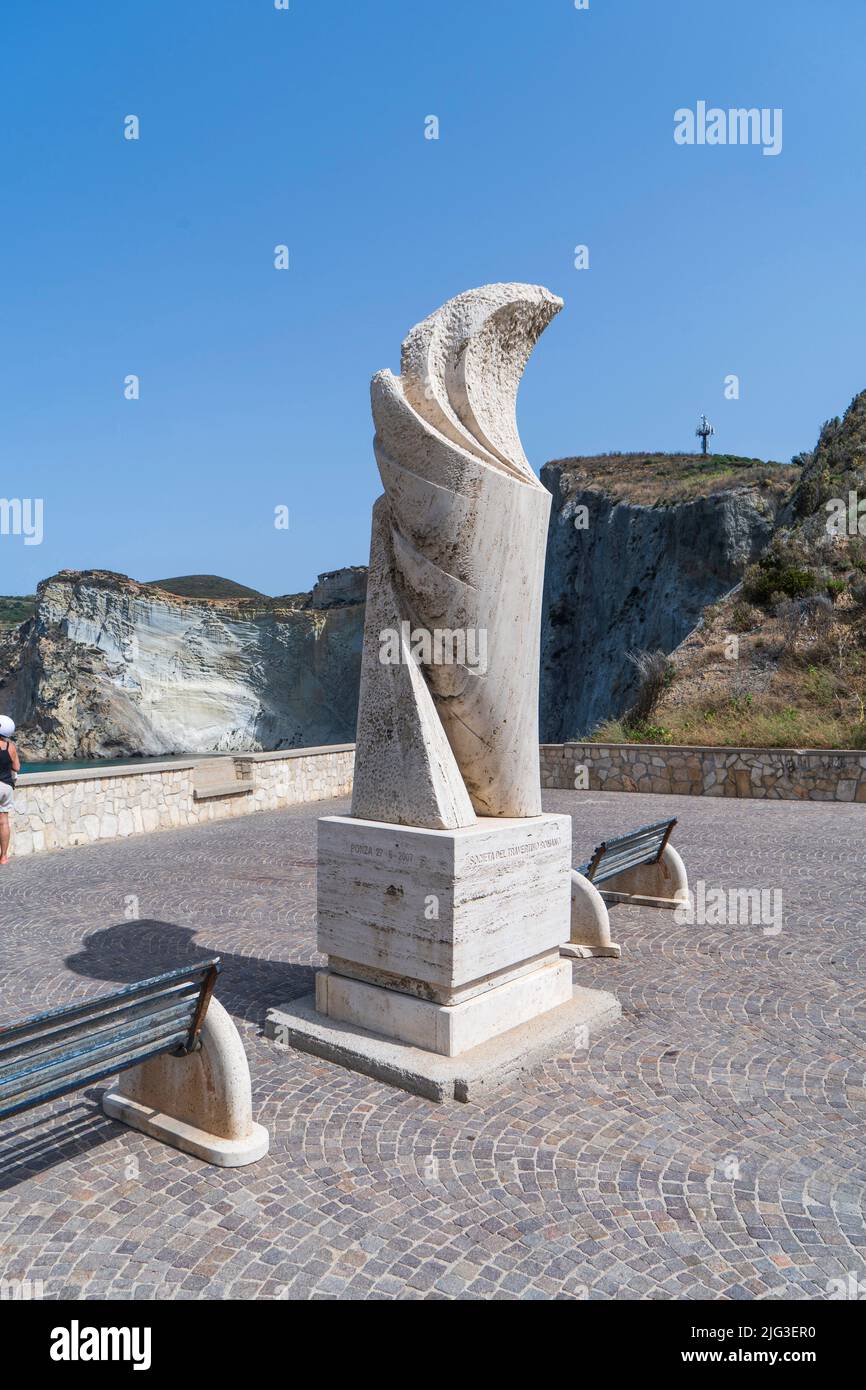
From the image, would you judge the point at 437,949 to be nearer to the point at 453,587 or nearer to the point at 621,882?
the point at 453,587

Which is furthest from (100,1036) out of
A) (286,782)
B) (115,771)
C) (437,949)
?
(286,782)

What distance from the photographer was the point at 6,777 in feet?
26.8

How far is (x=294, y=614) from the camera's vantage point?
169 feet

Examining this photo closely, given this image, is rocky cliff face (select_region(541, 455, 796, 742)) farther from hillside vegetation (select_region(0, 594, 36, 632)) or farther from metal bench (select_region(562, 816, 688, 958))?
hillside vegetation (select_region(0, 594, 36, 632))

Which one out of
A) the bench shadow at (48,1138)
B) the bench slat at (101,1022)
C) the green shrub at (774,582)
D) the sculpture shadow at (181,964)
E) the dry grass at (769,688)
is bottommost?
the bench shadow at (48,1138)

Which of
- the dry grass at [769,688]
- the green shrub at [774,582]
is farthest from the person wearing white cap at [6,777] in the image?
the green shrub at [774,582]

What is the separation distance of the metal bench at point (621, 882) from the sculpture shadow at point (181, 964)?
1.71m

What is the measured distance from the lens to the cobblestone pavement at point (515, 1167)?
245cm

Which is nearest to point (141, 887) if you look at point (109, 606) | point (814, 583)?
point (814, 583)

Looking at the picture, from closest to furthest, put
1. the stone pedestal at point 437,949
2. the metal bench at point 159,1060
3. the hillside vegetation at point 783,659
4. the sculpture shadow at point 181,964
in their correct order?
the metal bench at point 159,1060 → the stone pedestal at point 437,949 → the sculpture shadow at point 181,964 → the hillside vegetation at point 783,659

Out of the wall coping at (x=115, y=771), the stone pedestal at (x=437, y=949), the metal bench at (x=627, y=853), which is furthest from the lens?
the wall coping at (x=115, y=771)

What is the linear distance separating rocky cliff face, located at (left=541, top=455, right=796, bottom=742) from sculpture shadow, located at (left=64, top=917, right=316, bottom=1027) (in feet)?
77.8

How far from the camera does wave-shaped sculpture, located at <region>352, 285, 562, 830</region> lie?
3918 mm

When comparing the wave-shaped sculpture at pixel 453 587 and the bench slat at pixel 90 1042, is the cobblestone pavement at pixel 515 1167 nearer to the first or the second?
the bench slat at pixel 90 1042
